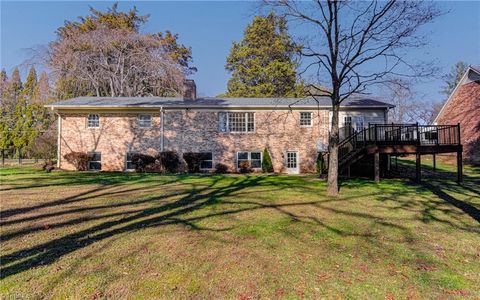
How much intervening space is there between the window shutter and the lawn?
406 inches

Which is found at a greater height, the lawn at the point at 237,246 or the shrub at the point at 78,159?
the shrub at the point at 78,159

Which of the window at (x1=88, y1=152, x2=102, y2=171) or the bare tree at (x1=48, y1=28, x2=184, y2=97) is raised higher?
the bare tree at (x1=48, y1=28, x2=184, y2=97)

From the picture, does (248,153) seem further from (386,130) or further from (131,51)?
(131,51)

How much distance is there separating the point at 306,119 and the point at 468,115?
1272cm

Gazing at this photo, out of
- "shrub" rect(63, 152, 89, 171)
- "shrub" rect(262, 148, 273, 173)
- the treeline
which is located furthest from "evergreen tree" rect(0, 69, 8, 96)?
"shrub" rect(262, 148, 273, 173)

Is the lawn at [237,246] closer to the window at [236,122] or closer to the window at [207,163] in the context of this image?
the window at [207,163]

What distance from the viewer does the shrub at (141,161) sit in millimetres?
18094

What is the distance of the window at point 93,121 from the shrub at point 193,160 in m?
6.23

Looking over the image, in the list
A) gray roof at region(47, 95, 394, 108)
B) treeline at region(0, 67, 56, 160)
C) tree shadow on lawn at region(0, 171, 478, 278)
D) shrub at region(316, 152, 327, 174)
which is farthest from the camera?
treeline at region(0, 67, 56, 160)

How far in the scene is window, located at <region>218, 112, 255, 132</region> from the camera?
754 inches

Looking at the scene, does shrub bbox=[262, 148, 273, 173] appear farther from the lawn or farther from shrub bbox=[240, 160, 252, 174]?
the lawn

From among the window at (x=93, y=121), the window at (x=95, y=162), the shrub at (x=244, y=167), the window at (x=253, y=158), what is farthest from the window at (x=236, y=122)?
the window at (x=95, y=162)

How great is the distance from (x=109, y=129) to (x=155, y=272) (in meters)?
16.9

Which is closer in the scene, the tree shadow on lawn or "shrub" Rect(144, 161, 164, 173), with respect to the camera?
the tree shadow on lawn
